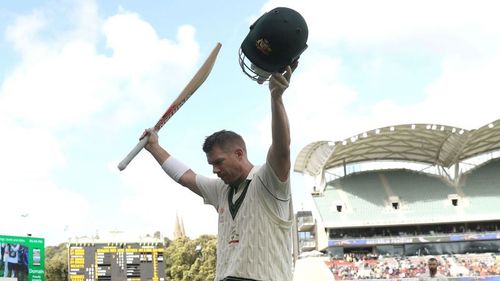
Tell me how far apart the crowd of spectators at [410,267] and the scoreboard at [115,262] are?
12018 mm

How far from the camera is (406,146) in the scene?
47781 millimetres

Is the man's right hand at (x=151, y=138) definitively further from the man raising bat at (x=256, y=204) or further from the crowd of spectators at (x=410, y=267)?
the crowd of spectators at (x=410, y=267)

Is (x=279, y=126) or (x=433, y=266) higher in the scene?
(x=279, y=126)

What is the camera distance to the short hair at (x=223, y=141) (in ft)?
9.91

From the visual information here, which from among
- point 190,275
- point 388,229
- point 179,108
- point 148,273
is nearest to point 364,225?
point 388,229

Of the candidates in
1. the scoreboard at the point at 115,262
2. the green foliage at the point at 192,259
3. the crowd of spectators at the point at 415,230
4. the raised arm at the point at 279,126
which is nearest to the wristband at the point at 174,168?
the raised arm at the point at 279,126

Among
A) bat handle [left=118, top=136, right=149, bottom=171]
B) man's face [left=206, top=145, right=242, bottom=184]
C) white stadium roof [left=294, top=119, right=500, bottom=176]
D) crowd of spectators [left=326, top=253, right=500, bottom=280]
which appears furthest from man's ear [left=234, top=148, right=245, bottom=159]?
white stadium roof [left=294, top=119, right=500, bottom=176]

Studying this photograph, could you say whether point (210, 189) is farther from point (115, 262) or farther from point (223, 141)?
point (115, 262)

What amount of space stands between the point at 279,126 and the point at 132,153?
1.14m

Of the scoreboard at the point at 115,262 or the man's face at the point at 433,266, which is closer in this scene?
the man's face at the point at 433,266

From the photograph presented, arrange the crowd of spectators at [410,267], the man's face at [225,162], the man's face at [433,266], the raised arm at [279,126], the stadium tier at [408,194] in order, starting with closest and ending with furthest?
the raised arm at [279,126] < the man's face at [225,162] < the man's face at [433,266] < the crowd of spectators at [410,267] < the stadium tier at [408,194]

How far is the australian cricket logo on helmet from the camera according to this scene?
9.04 ft

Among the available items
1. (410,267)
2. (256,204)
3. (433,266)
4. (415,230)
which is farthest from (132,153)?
(415,230)

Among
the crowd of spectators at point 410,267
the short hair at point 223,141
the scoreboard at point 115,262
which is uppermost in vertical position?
the short hair at point 223,141
